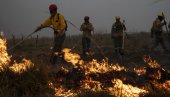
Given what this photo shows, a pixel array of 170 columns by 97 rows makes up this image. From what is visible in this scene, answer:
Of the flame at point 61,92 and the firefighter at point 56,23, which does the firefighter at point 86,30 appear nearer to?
the firefighter at point 56,23

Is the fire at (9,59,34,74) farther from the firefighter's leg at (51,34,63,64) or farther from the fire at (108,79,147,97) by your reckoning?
the firefighter's leg at (51,34,63,64)

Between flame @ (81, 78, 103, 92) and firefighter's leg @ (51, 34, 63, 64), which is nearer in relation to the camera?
flame @ (81, 78, 103, 92)

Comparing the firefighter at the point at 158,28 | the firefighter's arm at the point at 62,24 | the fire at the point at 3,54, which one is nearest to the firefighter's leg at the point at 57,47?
the firefighter's arm at the point at 62,24

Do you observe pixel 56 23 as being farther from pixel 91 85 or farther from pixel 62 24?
pixel 91 85

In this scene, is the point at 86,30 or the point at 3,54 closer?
the point at 3,54

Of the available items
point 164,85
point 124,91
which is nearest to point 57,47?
point 164,85

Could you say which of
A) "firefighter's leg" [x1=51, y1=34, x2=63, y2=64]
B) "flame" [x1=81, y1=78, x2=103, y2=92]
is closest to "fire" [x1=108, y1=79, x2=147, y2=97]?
"flame" [x1=81, y1=78, x2=103, y2=92]

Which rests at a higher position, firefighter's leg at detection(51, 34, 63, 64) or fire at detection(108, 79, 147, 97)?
firefighter's leg at detection(51, 34, 63, 64)

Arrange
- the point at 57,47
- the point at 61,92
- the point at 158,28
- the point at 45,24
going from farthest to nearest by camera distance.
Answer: the point at 158,28 < the point at 57,47 < the point at 45,24 < the point at 61,92

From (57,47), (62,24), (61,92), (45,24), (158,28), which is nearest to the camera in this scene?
(61,92)

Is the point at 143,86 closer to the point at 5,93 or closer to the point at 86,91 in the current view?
the point at 86,91

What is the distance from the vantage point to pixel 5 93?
27.4ft

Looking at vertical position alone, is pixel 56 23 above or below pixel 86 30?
below

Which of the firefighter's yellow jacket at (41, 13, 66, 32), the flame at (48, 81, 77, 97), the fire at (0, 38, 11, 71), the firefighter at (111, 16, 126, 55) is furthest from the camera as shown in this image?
the firefighter at (111, 16, 126, 55)
